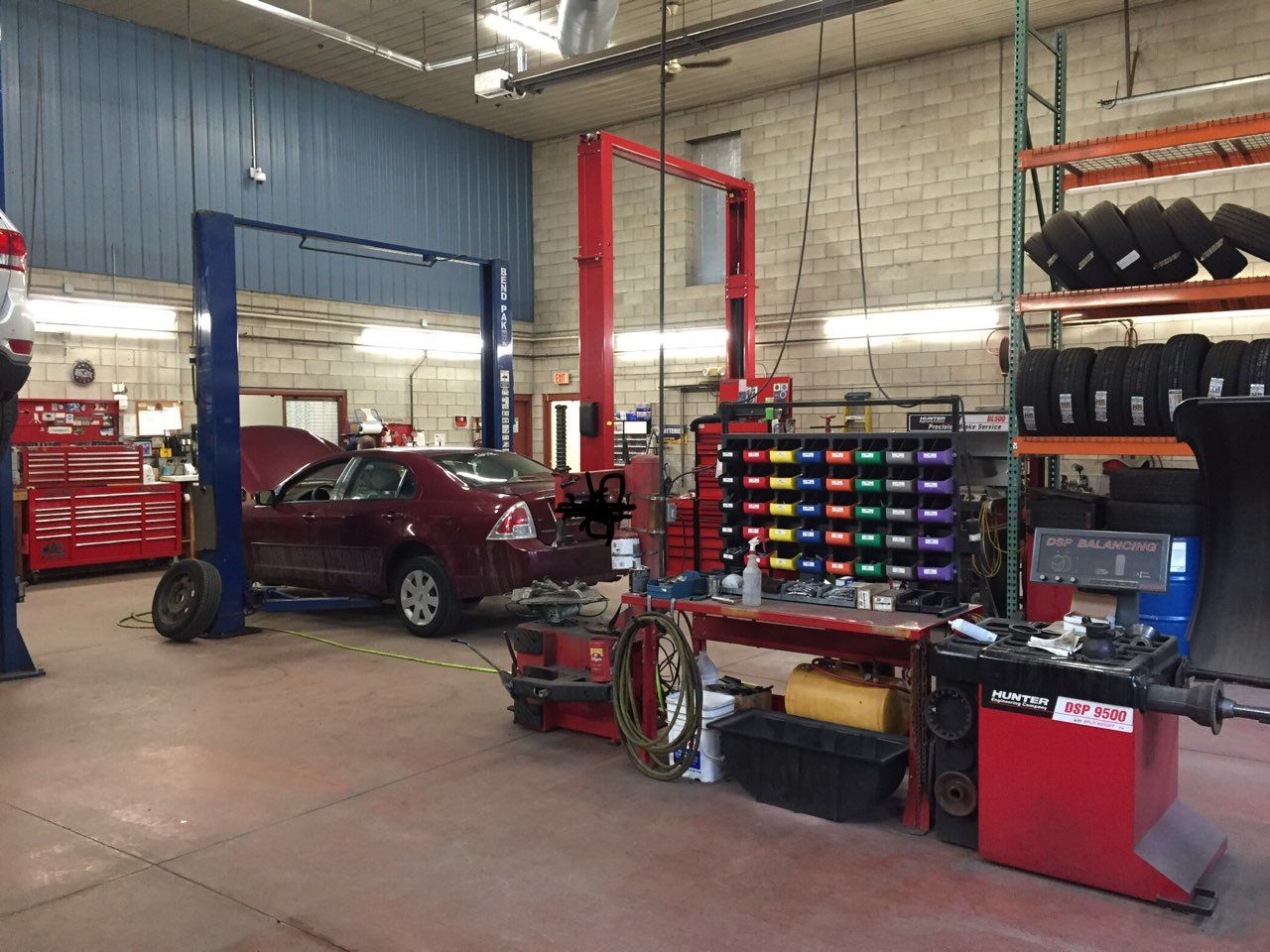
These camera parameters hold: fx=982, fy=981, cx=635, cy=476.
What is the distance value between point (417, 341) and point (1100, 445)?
10313 mm

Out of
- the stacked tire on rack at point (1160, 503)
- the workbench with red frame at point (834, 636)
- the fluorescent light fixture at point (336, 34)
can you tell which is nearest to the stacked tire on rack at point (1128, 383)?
the stacked tire on rack at point (1160, 503)

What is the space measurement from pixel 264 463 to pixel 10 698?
4.02 meters

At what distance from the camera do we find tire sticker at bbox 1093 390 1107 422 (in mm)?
5035

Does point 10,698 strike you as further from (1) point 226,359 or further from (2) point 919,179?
(2) point 919,179

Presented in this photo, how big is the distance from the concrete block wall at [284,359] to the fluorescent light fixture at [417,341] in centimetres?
8

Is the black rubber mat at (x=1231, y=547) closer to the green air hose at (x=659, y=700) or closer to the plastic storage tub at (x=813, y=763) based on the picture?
the plastic storage tub at (x=813, y=763)

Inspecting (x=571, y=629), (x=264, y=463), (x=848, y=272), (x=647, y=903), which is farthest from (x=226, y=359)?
(x=848, y=272)

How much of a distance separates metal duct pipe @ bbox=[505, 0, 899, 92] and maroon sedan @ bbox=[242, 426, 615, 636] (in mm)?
4384

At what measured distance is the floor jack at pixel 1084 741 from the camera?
2.94m

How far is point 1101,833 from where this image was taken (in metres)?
3.00

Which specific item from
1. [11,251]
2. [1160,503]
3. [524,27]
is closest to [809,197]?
[1160,503]

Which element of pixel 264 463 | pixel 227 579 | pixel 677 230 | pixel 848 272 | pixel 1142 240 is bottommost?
pixel 227 579

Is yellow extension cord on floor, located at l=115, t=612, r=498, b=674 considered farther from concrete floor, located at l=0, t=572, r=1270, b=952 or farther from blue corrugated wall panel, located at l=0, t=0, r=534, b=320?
blue corrugated wall panel, located at l=0, t=0, r=534, b=320

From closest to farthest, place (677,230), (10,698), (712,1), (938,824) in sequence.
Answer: (938,824)
(10,698)
(712,1)
(677,230)
